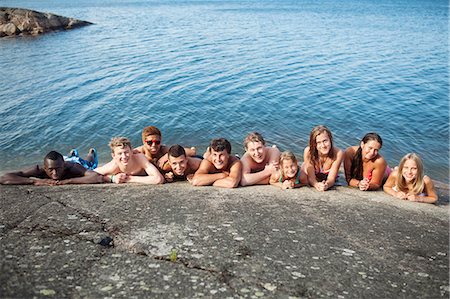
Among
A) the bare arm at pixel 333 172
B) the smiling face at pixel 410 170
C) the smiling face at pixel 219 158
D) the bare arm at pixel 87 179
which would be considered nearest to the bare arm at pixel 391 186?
the smiling face at pixel 410 170

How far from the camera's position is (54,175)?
8.23 meters

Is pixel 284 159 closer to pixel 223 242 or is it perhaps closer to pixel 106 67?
pixel 223 242

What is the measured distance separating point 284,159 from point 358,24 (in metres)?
51.1

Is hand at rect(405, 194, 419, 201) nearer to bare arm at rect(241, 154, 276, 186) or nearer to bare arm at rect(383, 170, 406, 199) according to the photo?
bare arm at rect(383, 170, 406, 199)

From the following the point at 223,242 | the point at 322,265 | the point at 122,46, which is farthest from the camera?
the point at 122,46

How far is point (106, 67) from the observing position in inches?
1054

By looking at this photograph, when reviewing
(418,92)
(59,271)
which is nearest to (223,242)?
(59,271)

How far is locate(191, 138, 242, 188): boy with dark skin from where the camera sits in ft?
27.1

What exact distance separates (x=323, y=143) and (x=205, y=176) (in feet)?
8.99

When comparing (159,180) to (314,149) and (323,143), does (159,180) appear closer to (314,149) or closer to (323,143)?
(314,149)

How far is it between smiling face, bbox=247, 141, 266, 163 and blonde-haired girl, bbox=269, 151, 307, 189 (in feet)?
1.49

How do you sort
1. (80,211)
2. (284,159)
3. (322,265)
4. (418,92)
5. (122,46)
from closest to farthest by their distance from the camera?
(322,265), (80,211), (284,159), (418,92), (122,46)

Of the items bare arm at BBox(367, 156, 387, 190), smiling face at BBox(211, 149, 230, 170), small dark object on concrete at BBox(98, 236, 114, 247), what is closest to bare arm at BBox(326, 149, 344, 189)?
bare arm at BBox(367, 156, 387, 190)

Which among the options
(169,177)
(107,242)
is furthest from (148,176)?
(107,242)
